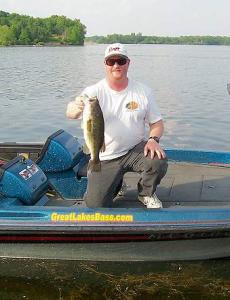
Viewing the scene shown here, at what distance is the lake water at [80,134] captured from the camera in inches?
182

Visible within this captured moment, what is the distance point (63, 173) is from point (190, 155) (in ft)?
5.54

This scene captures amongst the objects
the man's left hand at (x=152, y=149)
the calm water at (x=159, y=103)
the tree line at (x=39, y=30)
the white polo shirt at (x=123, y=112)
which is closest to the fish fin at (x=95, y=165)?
the white polo shirt at (x=123, y=112)

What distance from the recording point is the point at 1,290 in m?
4.66

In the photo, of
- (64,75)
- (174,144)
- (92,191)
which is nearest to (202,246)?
(92,191)

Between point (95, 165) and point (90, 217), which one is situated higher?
point (95, 165)

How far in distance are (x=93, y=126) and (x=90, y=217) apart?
3.11ft

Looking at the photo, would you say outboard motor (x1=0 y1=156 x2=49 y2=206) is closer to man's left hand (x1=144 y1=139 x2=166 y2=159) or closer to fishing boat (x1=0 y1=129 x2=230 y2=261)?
fishing boat (x1=0 y1=129 x2=230 y2=261)

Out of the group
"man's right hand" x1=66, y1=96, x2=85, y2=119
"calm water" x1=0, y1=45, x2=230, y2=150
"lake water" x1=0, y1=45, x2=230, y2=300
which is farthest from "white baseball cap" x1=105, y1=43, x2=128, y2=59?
"calm water" x1=0, y1=45, x2=230, y2=150

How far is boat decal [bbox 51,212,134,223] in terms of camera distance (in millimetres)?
4508

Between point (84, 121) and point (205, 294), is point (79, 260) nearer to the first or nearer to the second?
point (205, 294)

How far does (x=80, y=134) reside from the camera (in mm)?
12367

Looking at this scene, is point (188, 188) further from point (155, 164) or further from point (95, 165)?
point (95, 165)

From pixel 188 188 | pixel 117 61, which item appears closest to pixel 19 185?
pixel 117 61

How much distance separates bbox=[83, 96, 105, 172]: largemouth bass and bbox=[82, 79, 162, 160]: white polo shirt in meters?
0.43
